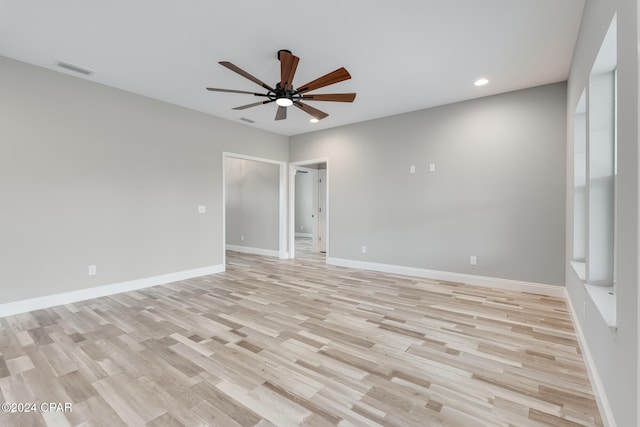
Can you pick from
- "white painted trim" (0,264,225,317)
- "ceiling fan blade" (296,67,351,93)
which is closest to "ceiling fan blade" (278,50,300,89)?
"ceiling fan blade" (296,67,351,93)

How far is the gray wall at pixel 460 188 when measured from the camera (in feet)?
12.8

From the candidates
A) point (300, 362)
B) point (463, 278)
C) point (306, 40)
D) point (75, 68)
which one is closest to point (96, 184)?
point (75, 68)

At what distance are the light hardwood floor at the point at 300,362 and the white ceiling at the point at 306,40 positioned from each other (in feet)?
9.37

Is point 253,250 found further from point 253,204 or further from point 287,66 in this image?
point 287,66

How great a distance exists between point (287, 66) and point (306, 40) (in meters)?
0.44

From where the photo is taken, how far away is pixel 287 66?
2637 mm

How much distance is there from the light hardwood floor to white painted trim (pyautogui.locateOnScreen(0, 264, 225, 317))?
14 centimetres

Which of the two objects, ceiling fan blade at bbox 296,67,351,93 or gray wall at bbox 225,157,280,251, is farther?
gray wall at bbox 225,157,280,251

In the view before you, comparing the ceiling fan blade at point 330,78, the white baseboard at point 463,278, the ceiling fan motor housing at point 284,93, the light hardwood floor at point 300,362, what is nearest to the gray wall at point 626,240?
the light hardwood floor at point 300,362

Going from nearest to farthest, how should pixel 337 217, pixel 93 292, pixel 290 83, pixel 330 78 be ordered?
pixel 330 78
pixel 290 83
pixel 93 292
pixel 337 217

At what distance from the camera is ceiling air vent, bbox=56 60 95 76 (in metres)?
3.29

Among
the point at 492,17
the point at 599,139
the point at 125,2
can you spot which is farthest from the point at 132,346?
the point at 492,17

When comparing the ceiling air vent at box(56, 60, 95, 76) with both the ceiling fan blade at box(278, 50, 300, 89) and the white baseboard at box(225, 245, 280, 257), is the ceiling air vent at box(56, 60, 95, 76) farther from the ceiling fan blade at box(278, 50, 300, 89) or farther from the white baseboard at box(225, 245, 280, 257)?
the white baseboard at box(225, 245, 280, 257)

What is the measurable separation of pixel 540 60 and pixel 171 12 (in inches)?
151
